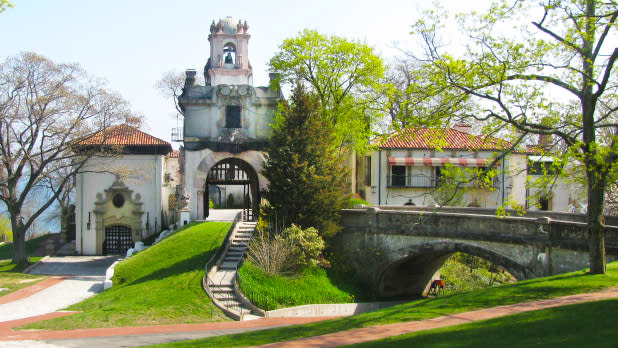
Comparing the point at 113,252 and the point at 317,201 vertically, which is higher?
the point at 317,201

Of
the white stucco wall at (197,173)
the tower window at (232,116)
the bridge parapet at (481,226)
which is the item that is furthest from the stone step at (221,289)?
the tower window at (232,116)

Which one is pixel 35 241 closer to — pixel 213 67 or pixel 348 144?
pixel 213 67

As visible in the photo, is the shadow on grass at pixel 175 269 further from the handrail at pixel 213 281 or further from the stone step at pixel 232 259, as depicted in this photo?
the stone step at pixel 232 259

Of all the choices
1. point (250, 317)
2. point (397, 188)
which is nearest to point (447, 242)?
point (250, 317)

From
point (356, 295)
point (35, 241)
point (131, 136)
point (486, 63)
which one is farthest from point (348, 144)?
point (35, 241)

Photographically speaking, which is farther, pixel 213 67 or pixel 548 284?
pixel 213 67

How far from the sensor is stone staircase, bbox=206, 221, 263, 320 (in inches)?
1005

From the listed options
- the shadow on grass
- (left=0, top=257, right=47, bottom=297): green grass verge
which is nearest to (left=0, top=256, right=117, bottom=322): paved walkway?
(left=0, top=257, right=47, bottom=297): green grass verge

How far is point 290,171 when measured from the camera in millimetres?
30688

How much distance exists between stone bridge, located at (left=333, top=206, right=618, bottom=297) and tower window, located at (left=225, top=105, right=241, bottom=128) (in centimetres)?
1125

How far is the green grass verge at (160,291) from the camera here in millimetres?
23734

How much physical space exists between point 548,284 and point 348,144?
70.8ft

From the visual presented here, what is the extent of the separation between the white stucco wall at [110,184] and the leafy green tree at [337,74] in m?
11.5

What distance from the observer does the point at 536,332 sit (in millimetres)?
11445
